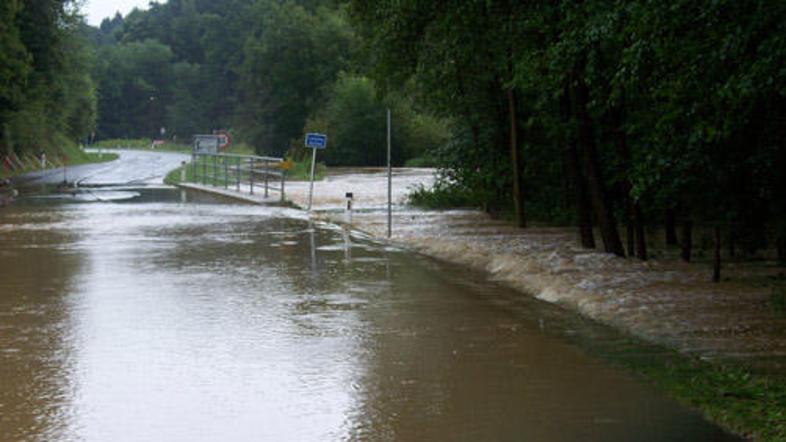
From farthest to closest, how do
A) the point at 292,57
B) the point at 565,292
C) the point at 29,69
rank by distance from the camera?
1. the point at 292,57
2. the point at 29,69
3. the point at 565,292

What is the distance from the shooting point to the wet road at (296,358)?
7.37 metres

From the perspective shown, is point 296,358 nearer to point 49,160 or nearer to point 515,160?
point 515,160

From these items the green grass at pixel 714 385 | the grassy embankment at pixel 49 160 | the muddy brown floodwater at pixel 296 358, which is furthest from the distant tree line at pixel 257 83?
the grassy embankment at pixel 49 160

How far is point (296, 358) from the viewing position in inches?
378

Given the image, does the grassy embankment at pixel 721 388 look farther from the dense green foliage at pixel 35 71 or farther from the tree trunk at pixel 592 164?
the dense green foliage at pixel 35 71

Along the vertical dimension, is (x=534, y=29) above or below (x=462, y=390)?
above

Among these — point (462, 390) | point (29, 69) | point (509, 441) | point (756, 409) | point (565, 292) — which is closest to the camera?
point (509, 441)

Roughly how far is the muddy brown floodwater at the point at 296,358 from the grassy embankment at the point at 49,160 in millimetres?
41791

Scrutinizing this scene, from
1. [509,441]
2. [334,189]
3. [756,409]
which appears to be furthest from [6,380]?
[334,189]

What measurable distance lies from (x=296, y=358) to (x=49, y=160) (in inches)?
2594

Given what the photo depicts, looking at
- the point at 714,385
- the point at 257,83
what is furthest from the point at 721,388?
the point at 257,83

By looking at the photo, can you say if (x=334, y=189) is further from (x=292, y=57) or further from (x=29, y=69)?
(x=292, y=57)

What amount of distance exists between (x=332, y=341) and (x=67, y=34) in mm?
55607

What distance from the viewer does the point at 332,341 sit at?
10.4 m
